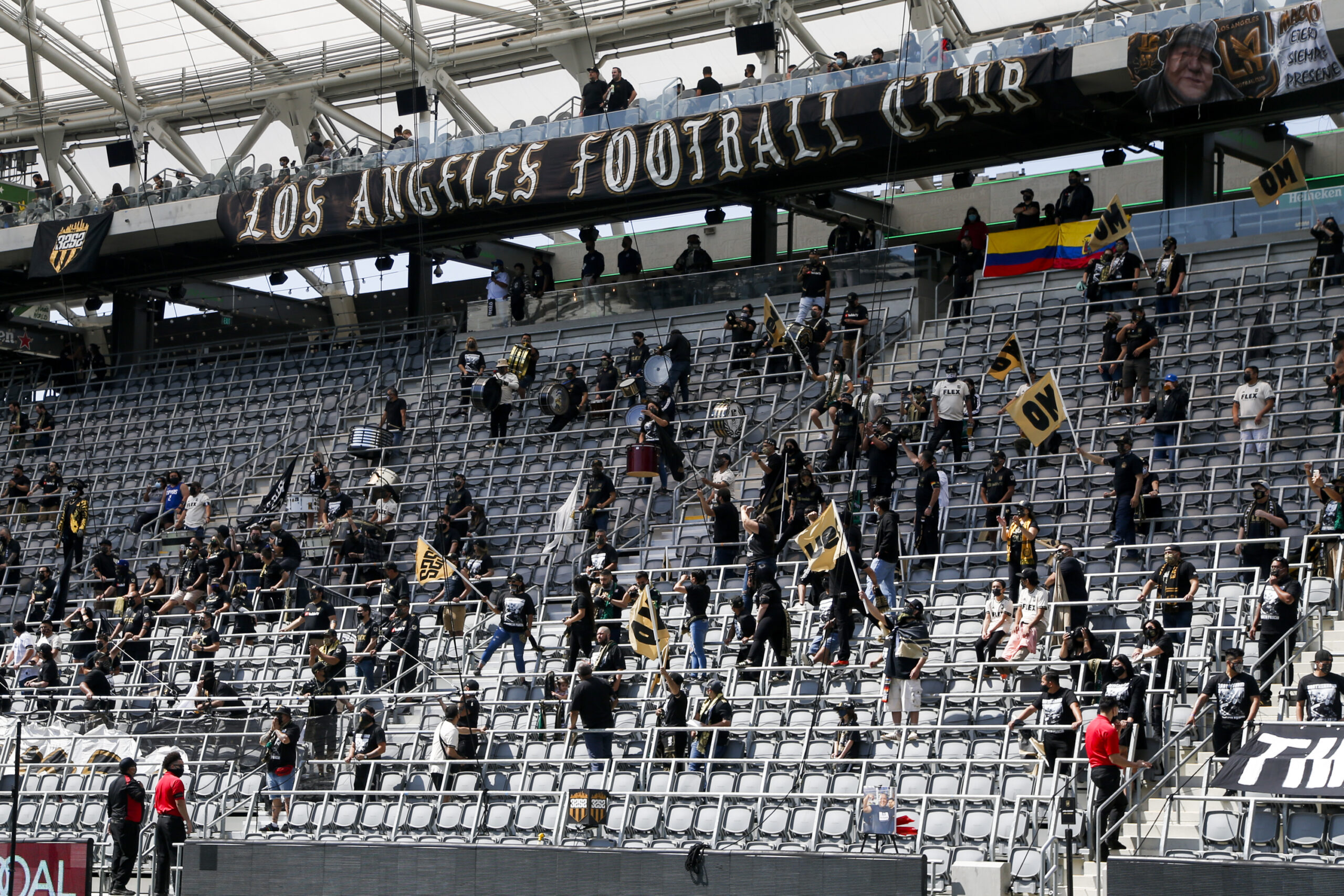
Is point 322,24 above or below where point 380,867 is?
above

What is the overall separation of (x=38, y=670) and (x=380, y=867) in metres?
9.23

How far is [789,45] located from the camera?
3347cm

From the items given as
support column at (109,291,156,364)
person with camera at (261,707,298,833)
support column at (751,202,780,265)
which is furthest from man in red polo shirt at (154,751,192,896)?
support column at (109,291,156,364)

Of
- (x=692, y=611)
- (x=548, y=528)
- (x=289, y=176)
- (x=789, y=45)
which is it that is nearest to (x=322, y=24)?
(x=289, y=176)

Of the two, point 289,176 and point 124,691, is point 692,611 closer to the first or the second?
point 124,691

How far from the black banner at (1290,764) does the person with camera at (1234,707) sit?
98cm

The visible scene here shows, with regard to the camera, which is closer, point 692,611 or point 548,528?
point 692,611

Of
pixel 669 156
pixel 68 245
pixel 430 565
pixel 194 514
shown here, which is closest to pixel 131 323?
pixel 68 245

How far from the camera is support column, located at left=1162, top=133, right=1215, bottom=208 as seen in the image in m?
25.9

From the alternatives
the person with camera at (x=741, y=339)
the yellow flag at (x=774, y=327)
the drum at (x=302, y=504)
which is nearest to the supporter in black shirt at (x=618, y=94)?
the person with camera at (x=741, y=339)

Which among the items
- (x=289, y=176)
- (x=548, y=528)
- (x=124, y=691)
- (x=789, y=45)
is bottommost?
(x=124, y=691)

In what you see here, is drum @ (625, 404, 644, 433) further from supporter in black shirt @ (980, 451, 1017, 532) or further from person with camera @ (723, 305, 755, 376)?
supporter in black shirt @ (980, 451, 1017, 532)

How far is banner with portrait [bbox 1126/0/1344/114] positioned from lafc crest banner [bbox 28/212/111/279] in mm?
19734

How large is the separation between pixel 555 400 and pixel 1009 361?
7520 mm
